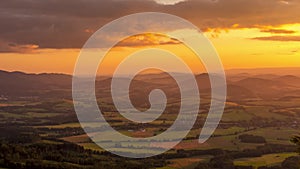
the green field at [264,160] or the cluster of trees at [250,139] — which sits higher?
the cluster of trees at [250,139]

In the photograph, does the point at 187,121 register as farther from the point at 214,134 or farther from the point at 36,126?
the point at 36,126

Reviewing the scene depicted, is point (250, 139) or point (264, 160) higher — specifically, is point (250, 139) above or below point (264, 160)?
above

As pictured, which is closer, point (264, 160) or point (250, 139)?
point (264, 160)

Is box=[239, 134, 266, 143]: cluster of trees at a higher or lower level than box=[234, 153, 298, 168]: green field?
higher

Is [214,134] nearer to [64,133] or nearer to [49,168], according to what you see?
[64,133]

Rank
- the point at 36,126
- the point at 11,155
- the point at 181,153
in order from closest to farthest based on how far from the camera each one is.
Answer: the point at 11,155 < the point at 181,153 < the point at 36,126

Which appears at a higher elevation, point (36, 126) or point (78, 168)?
point (36, 126)

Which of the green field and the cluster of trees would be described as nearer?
→ the green field

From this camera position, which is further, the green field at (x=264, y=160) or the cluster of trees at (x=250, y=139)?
the cluster of trees at (x=250, y=139)

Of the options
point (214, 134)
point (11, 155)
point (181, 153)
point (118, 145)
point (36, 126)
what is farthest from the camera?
point (36, 126)

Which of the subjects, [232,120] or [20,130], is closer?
[20,130]

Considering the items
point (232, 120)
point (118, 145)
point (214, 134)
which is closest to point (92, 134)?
point (118, 145)
